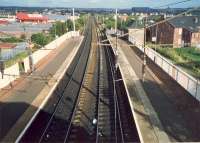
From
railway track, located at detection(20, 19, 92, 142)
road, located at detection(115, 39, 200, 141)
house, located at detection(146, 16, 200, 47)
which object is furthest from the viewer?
house, located at detection(146, 16, 200, 47)

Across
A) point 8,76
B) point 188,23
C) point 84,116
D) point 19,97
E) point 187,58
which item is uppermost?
point 188,23

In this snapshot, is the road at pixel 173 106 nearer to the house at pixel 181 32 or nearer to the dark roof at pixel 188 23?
the house at pixel 181 32

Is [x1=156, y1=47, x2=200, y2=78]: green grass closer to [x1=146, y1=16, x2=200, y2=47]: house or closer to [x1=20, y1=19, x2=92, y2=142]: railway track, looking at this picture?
[x1=146, y1=16, x2=200, y2=47]: house

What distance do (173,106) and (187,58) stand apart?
86.6 ft

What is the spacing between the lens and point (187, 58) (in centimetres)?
4441

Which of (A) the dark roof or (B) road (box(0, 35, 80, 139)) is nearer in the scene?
(B) road (box(0, 35, 80, 139))

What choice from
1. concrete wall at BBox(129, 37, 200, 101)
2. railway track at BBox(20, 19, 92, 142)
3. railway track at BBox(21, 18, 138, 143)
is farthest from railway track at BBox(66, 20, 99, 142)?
concrete wall at BBox(129, 37, 200, 101)

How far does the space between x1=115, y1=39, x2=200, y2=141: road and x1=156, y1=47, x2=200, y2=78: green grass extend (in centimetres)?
888

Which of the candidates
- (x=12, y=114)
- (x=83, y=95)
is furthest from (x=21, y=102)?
(x=83, y=95)

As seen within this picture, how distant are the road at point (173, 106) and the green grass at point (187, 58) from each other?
8.88m

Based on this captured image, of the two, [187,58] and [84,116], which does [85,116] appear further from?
[187,58]

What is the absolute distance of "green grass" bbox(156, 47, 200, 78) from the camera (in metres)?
36.5

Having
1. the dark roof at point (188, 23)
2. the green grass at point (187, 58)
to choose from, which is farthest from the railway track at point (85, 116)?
the dark roof at point (188, 23)

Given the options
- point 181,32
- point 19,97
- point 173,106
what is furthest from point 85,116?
point 181,32
